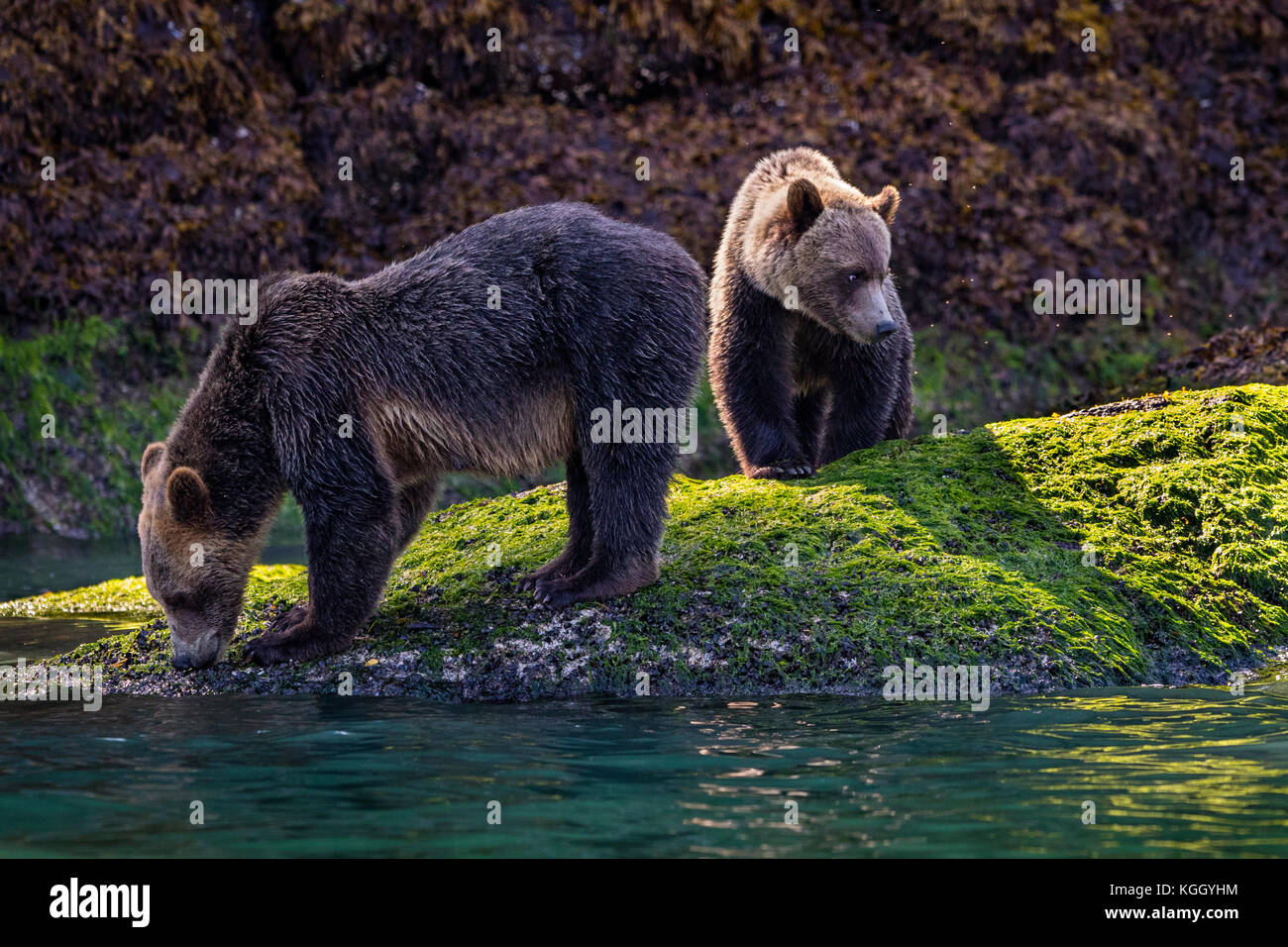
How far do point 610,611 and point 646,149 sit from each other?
41.7ft

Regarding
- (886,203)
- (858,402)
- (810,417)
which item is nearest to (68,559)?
(810,417)

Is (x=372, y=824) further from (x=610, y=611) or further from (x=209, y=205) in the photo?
(x=209, y=205)

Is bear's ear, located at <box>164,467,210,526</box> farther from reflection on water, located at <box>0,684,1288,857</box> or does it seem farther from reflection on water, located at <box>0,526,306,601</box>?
reflection on water, located at <box>0,526,306,601</box>

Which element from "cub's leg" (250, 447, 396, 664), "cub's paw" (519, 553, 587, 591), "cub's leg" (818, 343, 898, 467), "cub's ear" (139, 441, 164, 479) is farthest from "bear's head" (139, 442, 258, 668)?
"cub's leg" (818, 343, 898, 467)

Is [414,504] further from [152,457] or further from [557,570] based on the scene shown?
[152,457]

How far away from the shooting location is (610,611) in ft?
25.8

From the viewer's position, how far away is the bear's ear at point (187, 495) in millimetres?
7629

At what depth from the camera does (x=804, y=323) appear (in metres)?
9.77

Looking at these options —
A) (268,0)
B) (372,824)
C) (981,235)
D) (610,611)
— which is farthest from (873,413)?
(268,0)

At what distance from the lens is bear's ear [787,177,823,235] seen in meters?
9.46

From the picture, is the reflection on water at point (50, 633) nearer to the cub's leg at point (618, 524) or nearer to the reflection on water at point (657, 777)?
the reflection on water at point (657, 777)

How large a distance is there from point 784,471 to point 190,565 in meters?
3.75

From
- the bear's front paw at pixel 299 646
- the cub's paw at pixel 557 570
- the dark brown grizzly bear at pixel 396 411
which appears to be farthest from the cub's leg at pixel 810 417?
the bear's front paw at pixel 299 646
